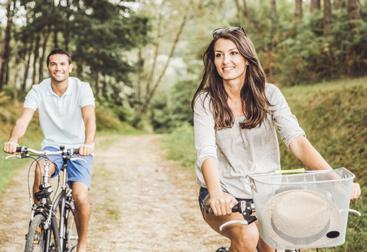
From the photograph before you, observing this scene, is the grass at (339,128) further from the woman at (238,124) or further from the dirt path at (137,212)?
the woman at (238,124)

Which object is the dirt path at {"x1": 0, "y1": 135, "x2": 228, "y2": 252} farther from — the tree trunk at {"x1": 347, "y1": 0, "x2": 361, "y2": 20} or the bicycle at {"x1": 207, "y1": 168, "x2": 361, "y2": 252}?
the tree trunk at {"x1": 347, "y1": 0, "x2": 361, "y2": 20}

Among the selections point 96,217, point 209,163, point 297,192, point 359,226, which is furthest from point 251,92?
point 96,217

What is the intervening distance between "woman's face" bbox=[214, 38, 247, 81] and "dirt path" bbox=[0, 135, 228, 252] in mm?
3695

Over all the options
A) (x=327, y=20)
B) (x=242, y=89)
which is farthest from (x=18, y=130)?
(x=327, y=20)

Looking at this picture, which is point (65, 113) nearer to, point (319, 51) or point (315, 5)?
point (319, 51)

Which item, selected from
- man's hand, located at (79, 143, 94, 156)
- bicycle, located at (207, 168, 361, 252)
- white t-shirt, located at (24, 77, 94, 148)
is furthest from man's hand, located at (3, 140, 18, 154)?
bicycle, located at (207, 168, 361, 252)

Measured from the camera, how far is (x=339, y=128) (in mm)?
10359

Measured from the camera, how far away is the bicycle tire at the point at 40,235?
13.4ft

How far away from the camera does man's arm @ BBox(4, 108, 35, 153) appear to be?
4312mm

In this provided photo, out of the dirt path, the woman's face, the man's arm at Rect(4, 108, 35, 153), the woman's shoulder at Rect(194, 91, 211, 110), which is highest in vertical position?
the woman's face

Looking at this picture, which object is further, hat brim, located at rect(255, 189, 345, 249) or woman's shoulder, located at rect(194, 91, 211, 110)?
woman's shoulder, located at rect(194, 91, 211, 110)

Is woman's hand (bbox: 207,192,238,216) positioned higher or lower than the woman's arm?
lower

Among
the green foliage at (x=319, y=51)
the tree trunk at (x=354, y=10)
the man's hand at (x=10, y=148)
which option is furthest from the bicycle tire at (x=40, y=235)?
the tree trunk at (x=354, y=10)

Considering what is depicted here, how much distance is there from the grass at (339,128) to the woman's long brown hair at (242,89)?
3.25m
